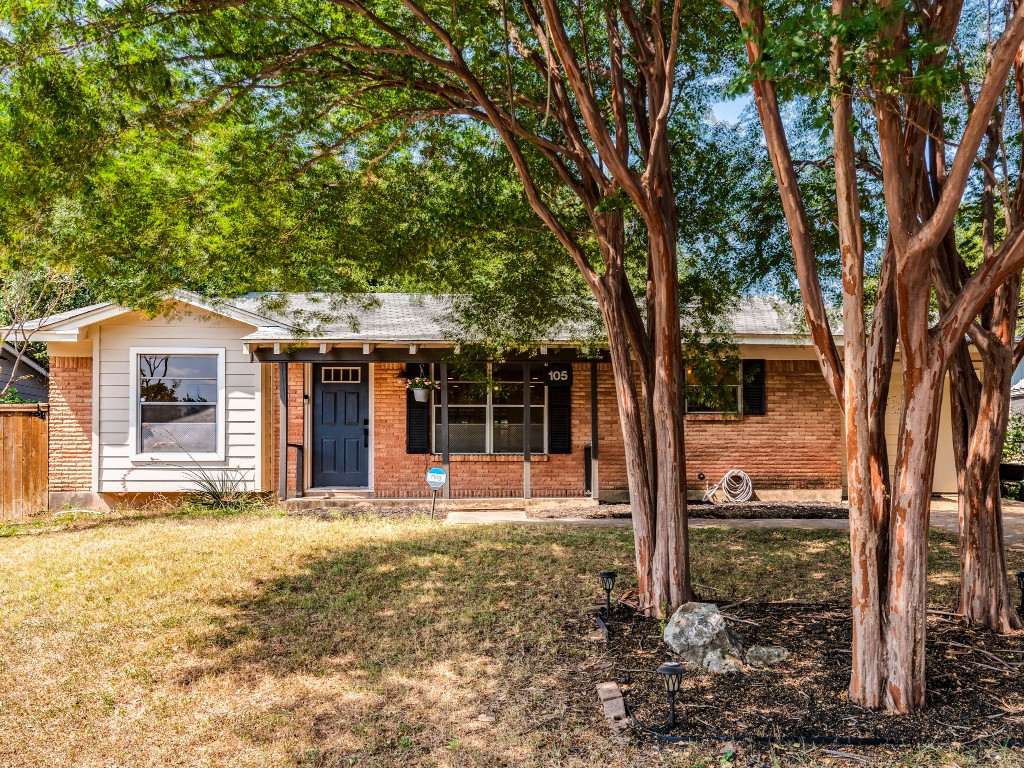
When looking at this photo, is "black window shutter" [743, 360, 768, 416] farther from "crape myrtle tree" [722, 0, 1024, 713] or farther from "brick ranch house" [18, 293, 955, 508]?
"crape myrtle tree" [722, 0, 1024, 713]

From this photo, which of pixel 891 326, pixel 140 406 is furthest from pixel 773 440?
pixel 140 406

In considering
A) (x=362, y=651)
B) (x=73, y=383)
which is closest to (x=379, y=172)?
(x=362, y=651)

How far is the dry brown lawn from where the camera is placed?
12.7 ft

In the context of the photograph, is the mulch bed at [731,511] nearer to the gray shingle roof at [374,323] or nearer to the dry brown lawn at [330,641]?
the dry brown lawn at [330,641]

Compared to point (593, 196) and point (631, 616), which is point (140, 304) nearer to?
point (593, 196)

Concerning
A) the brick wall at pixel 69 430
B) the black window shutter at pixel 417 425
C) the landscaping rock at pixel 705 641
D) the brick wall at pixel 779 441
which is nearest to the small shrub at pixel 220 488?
the brick wall at pixel 69 430

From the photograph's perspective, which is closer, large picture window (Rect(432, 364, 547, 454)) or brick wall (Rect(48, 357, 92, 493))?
brick wall (Rect(48, 357, 92, 493))

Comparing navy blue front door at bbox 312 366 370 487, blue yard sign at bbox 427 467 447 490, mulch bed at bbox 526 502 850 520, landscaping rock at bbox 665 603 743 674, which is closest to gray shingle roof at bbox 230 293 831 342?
navy blue front door at bbox 312 366 370 487

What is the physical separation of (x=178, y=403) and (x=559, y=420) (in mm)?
6524

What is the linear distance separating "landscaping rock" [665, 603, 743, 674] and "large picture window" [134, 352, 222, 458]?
9202mm

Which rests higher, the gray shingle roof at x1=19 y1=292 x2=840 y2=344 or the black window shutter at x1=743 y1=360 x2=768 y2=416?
the gray shingle roof at x1=19 y1=292 x2=840 y2=344

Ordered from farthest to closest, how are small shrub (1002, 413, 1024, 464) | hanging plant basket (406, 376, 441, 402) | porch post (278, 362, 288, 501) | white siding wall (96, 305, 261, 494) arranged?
1. small shrub (1002, 413, 1024, 464)
2. hanging plant basket (406, 376, 441, 402)
3. white siding wall (96, 305, 261, 494)
4. porch post (278, 362, 288, 501)

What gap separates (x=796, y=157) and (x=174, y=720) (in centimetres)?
749

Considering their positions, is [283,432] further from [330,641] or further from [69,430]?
[330,641]
